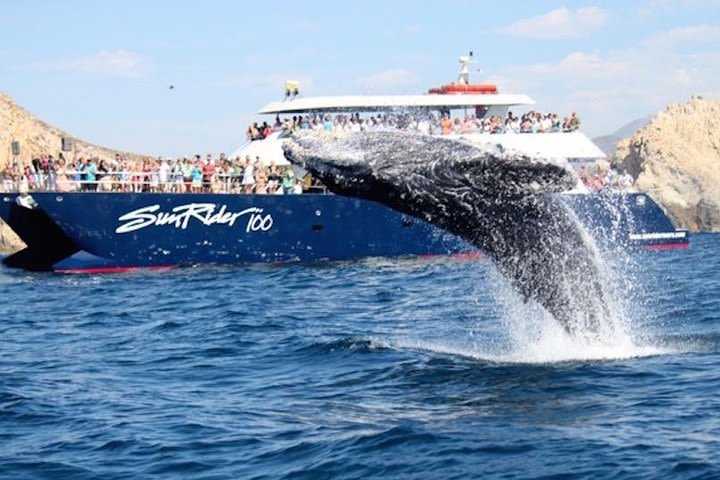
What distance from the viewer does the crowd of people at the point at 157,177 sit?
92.5 feet

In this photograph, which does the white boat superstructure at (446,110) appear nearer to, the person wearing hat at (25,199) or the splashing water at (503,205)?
the person wearing hat at (25,199)

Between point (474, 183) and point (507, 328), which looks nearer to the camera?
point (474, 183)

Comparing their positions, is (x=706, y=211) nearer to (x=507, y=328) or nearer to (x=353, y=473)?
(x=507, y=328)

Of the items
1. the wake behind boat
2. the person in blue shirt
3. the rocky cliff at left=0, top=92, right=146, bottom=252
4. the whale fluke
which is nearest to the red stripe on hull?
the wake behind boat

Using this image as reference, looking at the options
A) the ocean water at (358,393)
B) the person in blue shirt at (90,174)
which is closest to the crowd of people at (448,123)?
the person in blue shirt at (90,174)

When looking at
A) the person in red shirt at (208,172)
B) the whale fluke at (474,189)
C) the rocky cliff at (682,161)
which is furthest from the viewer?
the rocky cliff at (682,161)

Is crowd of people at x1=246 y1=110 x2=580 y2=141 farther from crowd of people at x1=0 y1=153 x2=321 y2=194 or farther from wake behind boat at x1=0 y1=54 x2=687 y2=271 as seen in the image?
crowd of people at x1=0 y1=153 x2=321 y2=194

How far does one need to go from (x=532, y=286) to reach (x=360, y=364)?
2.16m

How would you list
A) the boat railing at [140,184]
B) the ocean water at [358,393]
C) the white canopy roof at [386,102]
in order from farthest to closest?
the white canopy roof at [386,102] → the boat railing at [140,184] → the ocean water at [358,393]

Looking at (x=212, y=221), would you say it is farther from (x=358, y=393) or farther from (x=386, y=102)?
(x=358, y=393)

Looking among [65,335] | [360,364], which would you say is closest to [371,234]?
[65,335]

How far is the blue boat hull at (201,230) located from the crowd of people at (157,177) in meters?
0.55

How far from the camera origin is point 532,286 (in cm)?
1057

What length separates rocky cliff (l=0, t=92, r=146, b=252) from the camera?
43.9m
